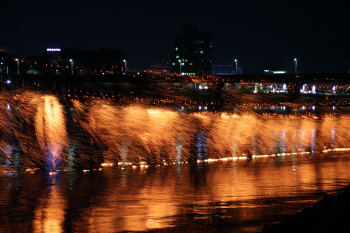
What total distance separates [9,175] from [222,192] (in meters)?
5.76

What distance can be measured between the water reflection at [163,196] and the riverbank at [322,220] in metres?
0.66

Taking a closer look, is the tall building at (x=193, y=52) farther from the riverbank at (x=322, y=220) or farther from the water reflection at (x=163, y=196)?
the riverbank at (x=322, y=220)

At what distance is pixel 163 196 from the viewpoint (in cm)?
807

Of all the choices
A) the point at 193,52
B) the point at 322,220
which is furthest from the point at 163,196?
the point at 193,52

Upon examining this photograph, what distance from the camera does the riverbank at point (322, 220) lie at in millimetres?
5171

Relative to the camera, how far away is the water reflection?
6418mm

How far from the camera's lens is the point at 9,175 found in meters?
10.3

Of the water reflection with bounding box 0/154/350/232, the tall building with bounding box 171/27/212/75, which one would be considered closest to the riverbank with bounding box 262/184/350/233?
the water reflection with bounding box 0/154/350/232

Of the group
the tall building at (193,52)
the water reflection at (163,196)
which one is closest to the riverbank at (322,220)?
the water reflection at (163,196)

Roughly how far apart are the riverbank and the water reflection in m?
0.66

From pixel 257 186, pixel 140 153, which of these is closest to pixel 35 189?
pixel 257 186

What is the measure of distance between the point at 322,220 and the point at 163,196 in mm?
3480

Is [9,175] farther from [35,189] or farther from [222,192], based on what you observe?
[222,192]

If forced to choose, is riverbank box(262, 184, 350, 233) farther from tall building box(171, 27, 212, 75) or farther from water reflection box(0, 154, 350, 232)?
tall building box(171, 27, 212, 75)
